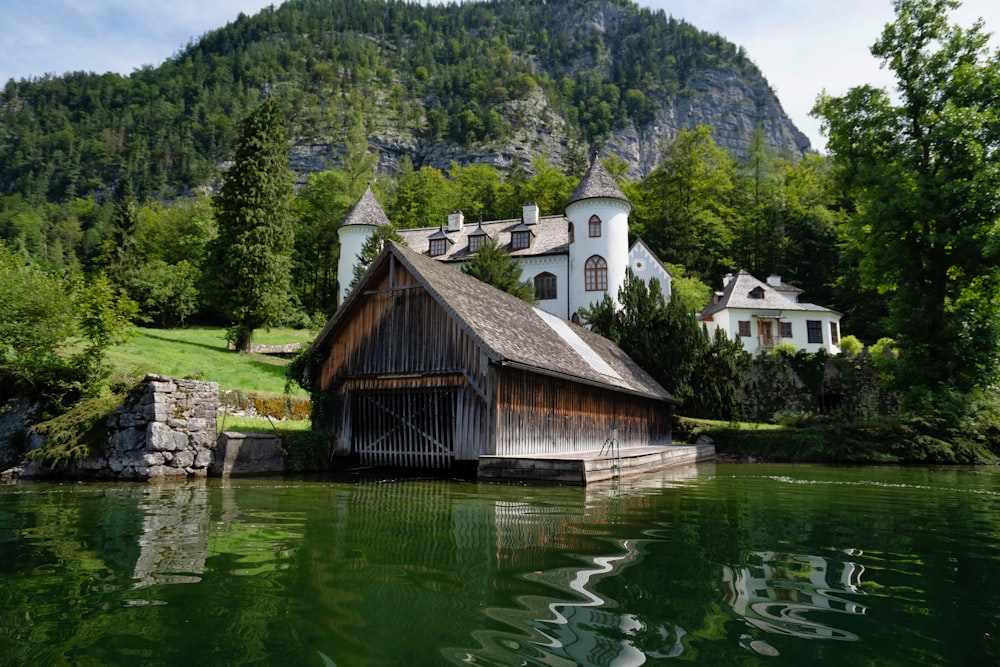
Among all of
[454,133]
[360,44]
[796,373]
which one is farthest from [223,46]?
[796,373]

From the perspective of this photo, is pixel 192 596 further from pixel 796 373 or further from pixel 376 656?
pixel 796 373

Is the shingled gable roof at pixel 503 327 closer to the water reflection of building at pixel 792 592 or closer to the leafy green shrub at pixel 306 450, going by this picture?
the leafy green shrub at pixel 306 450

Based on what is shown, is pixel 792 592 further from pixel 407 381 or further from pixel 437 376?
pixel 407 381

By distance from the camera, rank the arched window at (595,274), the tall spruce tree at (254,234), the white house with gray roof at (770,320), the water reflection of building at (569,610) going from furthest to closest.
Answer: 1. the white house with gray roof at (770,320)
2. the arched window at (595,274)
3. the tall spruce tree at (254,234)
4. the water reflection of building at (569,610)

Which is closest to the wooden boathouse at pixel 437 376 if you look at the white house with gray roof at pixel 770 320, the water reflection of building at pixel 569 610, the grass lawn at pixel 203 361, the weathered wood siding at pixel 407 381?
the weathered wood siding at pixel 407 381

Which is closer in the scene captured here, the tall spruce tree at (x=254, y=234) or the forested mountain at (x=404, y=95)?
the tall spruce tree at (x=254, y=234)

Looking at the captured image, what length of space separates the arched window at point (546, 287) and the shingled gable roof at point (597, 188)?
5.48 metres

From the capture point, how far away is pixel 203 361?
26.1 meters

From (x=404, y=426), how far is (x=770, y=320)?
126 feet

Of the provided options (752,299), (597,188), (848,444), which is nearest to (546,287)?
(597,188)

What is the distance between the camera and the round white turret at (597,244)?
41.8 meters

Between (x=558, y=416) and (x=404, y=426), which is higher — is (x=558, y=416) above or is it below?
above

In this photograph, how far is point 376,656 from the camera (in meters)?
3.11

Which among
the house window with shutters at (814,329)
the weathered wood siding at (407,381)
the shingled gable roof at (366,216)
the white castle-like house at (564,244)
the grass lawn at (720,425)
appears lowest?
the grass lawn at (720,425)
